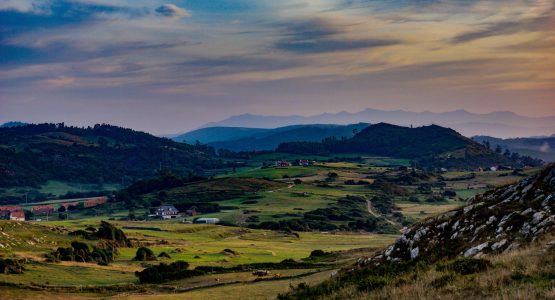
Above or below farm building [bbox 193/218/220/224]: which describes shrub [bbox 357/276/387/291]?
above

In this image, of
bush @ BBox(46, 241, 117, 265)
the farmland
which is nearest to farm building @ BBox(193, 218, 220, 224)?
the farmland

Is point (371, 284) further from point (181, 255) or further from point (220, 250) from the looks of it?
point (220, 250)

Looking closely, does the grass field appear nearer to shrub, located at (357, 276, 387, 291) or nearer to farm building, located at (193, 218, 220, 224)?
farm building, located at (193, 218, 220, 224)

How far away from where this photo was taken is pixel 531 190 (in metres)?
30.9

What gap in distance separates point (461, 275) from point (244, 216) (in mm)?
158113

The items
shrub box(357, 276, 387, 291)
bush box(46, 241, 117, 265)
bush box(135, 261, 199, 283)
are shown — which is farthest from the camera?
bush box(46, 241, 117, 265)

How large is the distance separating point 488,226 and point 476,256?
12.0ft

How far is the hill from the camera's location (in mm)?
18344

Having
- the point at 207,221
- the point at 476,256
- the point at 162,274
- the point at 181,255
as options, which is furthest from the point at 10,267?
the point at 207,221

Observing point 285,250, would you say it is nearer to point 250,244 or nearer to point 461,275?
point 250,244

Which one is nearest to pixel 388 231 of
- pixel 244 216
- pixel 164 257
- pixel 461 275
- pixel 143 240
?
pixel 244 216

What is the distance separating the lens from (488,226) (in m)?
29.0

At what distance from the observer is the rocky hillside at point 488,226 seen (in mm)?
26391

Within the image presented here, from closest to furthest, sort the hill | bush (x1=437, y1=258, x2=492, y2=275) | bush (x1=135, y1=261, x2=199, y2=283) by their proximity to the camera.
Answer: the hill, bush (x1=437, y1=258, x2=492, y2=275), bush (x1=135, y1=261, x2=199, y2=283)
